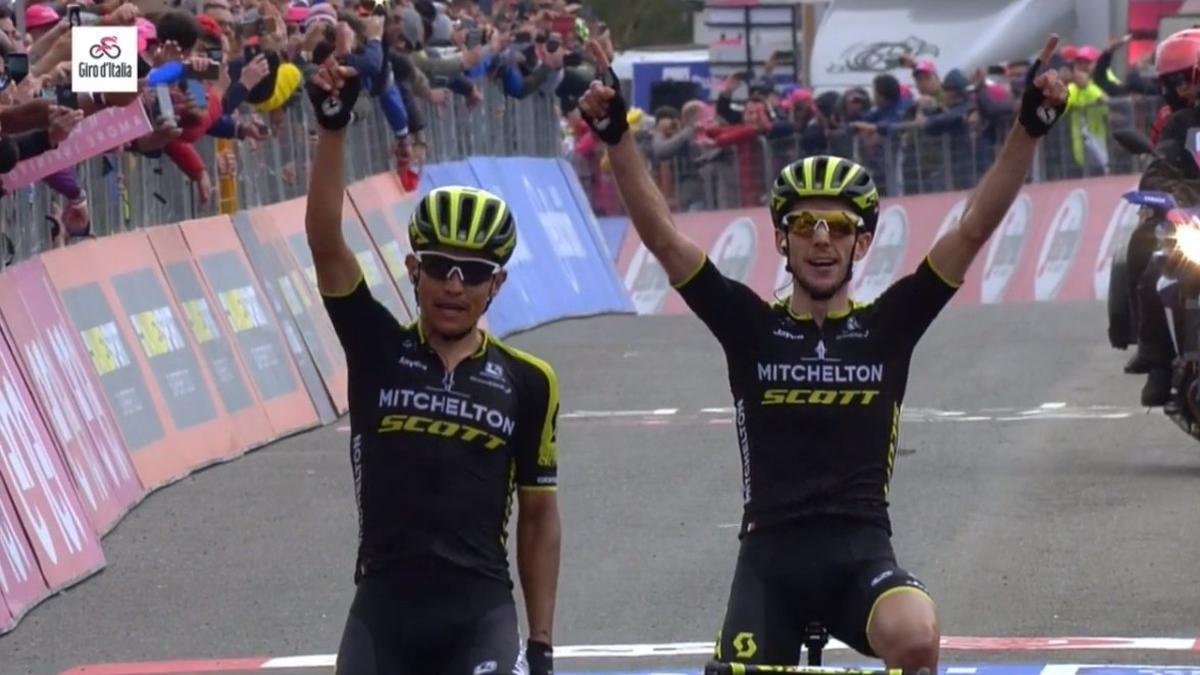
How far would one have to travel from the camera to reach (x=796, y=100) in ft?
106

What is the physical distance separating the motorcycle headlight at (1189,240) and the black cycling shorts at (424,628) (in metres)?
8.38

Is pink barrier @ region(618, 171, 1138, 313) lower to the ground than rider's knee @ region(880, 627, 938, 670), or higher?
lower

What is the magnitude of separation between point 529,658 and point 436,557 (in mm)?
340

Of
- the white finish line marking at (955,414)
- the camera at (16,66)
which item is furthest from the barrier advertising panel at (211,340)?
the camera at (16,66)

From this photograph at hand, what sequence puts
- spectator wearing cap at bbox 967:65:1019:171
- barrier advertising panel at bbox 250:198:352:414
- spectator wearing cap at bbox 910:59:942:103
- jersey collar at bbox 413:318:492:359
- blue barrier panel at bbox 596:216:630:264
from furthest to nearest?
blue barrier panel at bbox 596:216:630:264 < spectator wearing cap at bbox 910:59:942:103 < spectator wearing cap at bbox 967:65:1019:171 < barrier advertising panel at bbox 250:198:352:414 < jersey collar at bbox 413:318:492:359

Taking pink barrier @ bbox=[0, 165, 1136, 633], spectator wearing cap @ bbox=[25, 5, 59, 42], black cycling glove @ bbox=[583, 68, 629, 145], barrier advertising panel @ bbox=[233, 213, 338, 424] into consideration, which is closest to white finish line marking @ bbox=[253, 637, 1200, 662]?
pink barrier @ bbox=[0, 165, 1136, 633]

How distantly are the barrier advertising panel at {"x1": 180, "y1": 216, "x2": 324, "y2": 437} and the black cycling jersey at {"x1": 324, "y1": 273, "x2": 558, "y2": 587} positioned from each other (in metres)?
10.5

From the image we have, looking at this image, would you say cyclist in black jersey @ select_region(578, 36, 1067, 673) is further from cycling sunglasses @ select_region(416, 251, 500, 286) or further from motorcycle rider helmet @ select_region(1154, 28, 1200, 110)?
motorcycle rider helmet @ select_region(1154, 28, 1200, 110)

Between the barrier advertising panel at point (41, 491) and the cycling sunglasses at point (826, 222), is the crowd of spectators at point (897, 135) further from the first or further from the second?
the cycling sunglasses at point (826, 222)

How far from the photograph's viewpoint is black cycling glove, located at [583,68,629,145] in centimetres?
742

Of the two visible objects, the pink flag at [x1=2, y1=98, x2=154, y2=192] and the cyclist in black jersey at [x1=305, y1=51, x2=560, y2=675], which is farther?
the pink flag at [x1=2, y1=98, x2=154, y2=192]

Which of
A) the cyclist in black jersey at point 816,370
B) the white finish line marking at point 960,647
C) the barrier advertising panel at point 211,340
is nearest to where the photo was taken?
the cyclist in black jersey at point 816,370

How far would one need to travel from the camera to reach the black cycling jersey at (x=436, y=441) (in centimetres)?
675

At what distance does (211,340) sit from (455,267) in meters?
10.4
